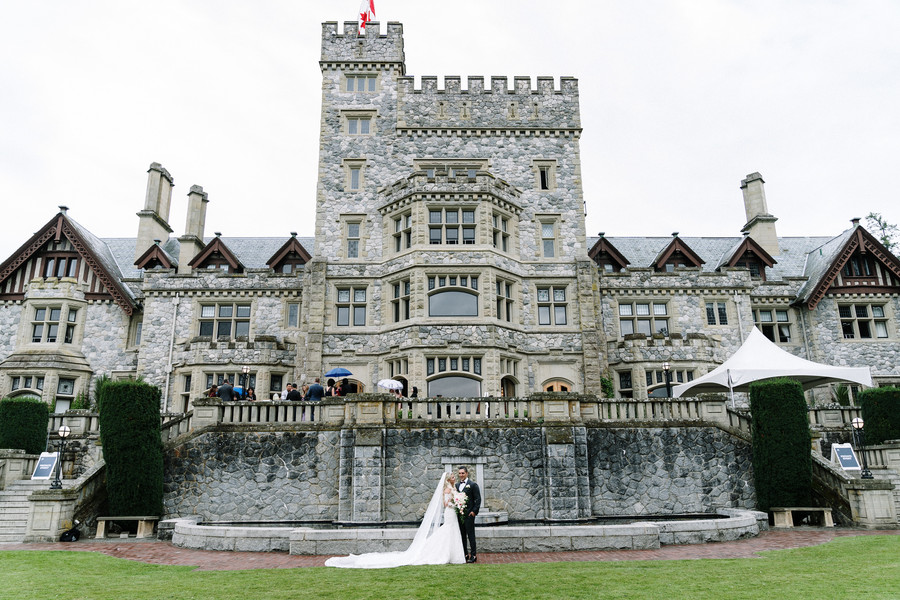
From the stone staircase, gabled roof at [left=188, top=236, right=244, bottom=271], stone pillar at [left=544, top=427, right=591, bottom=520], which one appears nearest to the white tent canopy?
stone pillar at [left=544, top=427, right=591, bottom=520]

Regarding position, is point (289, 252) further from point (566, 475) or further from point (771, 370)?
point (771, 370)

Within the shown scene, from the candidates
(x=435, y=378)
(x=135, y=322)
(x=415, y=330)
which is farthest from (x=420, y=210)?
(x=135, y=322)

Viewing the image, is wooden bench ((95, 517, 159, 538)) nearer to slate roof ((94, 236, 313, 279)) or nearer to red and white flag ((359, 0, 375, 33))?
slate roof ((94, 236, 313, 279))

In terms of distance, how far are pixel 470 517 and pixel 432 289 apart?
14.8 m

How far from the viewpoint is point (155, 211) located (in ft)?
116

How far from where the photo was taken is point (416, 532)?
1221 cm

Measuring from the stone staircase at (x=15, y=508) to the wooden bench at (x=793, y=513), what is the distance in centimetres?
1880

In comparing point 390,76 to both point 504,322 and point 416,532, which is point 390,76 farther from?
point 416,532

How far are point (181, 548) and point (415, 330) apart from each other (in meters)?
12.9

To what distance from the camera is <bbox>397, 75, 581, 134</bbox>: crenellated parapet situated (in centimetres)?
2992

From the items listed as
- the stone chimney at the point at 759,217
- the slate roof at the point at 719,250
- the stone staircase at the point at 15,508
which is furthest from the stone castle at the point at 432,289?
the stone staircase at the point at 15,508

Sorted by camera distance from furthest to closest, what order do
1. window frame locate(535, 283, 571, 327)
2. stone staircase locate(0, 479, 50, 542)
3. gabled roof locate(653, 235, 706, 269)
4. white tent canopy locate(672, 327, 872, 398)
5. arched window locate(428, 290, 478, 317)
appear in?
gabled roof locate(653, 235, 706, 269) < window frame locate(535, 283, 571, 327) < arched window locate(428, 290, 478, 317) < white tent canopy locate(672, 327, 872, 398) < stone staircase locate(0, 479, 50, 542)

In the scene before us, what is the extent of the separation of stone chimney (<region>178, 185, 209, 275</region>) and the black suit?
25.3 m

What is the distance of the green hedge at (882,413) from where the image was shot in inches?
738
